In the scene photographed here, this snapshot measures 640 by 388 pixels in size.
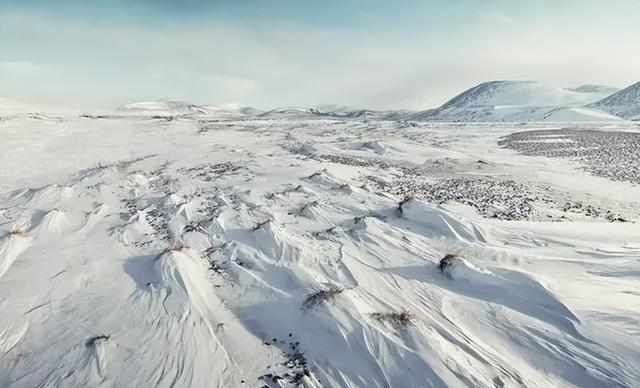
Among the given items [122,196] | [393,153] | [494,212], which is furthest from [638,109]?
[122,196]

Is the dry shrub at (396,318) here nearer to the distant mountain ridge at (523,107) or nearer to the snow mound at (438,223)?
the snow mound at (438,223)

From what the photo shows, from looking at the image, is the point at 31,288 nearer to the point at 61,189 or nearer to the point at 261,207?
the point at 261,207

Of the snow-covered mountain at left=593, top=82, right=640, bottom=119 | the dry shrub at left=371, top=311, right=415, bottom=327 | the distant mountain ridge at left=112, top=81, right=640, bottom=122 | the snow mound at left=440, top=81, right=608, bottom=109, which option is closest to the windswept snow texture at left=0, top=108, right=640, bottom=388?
the dry shrub at left=371, top=311, right=415, bottom=327

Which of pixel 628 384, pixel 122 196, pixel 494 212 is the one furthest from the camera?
pixel 122 196

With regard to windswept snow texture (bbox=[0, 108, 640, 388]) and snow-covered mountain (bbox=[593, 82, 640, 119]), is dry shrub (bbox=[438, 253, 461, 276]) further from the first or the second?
snow-covered mountain (bbox=[593, 82, 640, 119])

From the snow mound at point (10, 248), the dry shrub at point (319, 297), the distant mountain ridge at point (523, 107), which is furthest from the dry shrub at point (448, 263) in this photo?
the distant mountain ridge at point (523, 107)

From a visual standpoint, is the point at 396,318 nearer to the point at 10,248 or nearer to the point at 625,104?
the point at 10,248
